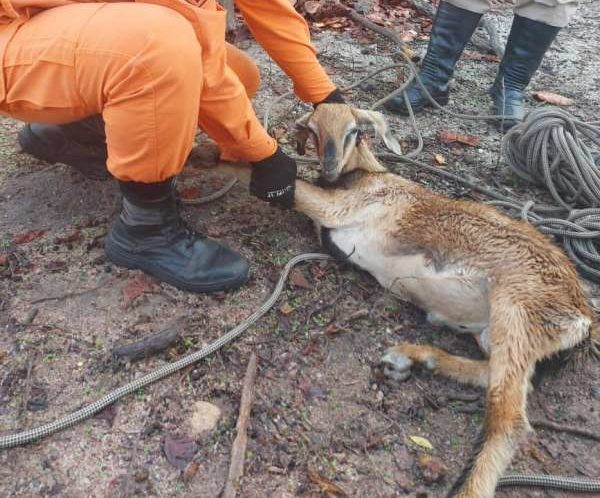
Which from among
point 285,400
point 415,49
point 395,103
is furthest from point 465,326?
point 415,49

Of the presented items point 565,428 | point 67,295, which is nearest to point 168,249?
point 67,295

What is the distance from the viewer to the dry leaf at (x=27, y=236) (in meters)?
3.04

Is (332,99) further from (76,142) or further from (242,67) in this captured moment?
(76,142)

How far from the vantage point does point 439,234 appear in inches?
117

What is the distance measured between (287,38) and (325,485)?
2.17 meters

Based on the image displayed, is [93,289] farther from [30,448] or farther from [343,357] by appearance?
[343,357]

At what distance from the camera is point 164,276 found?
284 cm

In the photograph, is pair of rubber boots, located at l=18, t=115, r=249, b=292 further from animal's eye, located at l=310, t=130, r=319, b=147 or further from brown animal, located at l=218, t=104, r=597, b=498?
animal's eye, located at l=310, t=130, r=319, b=147

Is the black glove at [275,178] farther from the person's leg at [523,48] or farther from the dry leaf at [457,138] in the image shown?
the person's leg at [523,48]

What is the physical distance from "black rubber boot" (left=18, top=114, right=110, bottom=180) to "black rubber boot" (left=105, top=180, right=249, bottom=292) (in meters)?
0.71

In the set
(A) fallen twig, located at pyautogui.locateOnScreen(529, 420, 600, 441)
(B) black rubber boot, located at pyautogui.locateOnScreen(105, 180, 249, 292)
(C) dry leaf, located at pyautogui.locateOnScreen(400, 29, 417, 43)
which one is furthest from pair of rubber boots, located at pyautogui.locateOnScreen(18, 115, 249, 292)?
(C) dry leaf, located at pyautogui.locateOnScreen(400, 29, 417, 43)

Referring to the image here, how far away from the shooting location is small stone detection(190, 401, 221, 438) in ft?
7.37

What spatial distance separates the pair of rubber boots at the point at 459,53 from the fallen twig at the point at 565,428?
2.59 meters

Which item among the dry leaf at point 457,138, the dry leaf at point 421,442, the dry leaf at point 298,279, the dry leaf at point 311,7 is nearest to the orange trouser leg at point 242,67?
the dry leaf at point 298,279
